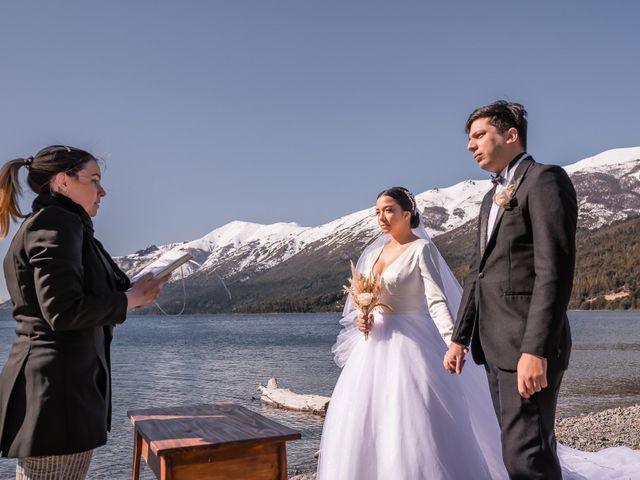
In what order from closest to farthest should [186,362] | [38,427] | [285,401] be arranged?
1. [38,427]
2. [285,401]
3. [186,362]

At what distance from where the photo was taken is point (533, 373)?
3.52 m

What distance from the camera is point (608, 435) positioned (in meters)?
13.8

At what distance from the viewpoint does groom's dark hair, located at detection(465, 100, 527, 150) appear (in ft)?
13.7

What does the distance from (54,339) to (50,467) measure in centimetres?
74

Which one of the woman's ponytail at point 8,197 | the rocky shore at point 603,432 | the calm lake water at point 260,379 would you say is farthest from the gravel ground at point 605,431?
the woman's ponytail at point 8,197

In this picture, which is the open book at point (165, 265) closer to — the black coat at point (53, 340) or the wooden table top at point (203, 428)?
the black coat at point (53, 340)

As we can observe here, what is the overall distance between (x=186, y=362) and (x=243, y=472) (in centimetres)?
6302

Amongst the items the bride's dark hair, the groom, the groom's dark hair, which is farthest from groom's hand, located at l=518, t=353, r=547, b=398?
the bride's dark hair

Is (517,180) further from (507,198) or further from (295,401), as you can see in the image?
(295,401)

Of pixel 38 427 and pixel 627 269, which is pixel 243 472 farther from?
pixel 627 269

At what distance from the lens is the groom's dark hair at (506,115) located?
13.7ft

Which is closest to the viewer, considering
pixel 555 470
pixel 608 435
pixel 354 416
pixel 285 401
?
pixel 555 470

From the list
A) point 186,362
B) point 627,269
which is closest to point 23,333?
point 186,362

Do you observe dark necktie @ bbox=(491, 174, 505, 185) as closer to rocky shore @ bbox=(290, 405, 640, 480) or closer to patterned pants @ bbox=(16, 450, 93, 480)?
patterned pants @ bbox=(16, 450, 93, 480)
